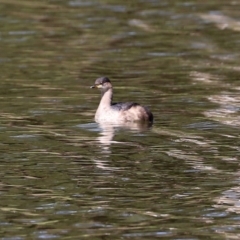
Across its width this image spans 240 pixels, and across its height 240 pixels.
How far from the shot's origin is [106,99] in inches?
760

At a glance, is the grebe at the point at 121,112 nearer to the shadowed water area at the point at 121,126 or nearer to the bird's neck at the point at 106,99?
the bird's neck at the point at 106,99

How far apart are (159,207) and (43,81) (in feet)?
34.1

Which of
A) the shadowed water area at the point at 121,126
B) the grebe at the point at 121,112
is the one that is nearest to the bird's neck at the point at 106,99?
the grebe at the point at 121,112

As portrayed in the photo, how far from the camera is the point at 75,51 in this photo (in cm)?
2691

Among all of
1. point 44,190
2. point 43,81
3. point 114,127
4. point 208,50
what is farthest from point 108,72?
point 44,190

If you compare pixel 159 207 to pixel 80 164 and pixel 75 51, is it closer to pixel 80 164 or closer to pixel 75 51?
pixel 80 164

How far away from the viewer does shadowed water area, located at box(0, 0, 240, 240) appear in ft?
40.4

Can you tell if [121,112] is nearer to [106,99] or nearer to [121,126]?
[121,126]

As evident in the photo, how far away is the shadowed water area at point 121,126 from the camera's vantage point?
40.4 ft

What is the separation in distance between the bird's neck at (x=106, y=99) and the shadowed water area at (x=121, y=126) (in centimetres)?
38

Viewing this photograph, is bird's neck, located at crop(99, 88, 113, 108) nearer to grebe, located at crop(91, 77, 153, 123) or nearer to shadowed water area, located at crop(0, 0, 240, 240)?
grebe, located at crop(91, 77, 153, 123)

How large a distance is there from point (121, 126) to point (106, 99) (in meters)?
0.90

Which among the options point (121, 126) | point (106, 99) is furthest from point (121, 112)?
point (106, 99)

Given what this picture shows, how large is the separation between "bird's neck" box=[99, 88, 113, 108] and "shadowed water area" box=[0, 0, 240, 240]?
1.26ft
